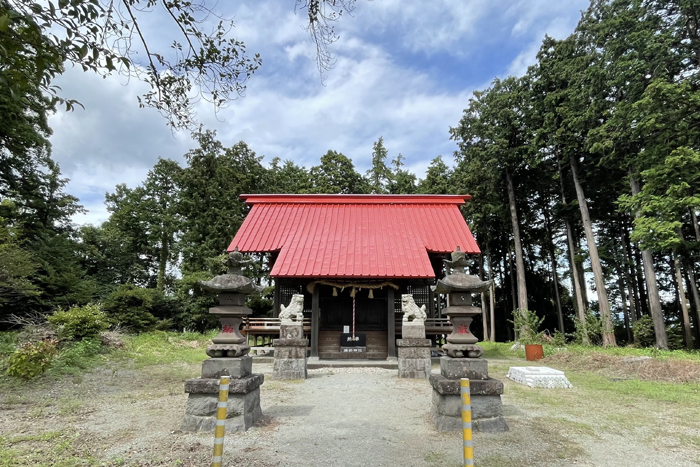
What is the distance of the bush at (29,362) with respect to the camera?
7617 mm

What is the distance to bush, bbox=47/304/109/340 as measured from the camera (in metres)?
10.5

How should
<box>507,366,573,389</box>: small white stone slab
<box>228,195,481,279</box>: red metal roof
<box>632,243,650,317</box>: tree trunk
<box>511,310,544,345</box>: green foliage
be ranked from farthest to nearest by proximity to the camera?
<box>632,243,650,317</box>: tree trunk
<box>511,310,544,345</box>: green foliage
<box>228,195,481,279</box>: red metal roof
<box>507,366,573,389</box>: small white stone slab

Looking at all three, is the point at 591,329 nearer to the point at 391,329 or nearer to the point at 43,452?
the point at 391,329

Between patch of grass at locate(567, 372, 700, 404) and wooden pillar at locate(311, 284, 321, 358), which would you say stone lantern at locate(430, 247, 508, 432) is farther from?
wooden pillar at locate(311, 284, 321, 358)

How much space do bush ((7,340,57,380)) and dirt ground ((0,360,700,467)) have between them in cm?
56

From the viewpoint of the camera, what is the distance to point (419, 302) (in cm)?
1422

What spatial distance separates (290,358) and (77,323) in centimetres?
675

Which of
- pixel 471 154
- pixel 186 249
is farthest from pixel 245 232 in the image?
pixel 471 154

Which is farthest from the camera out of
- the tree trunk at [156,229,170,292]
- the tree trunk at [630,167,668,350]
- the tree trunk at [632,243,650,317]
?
the tree trunk at [156,229,170,292]

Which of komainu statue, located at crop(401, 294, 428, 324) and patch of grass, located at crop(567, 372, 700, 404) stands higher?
komainu statue, located at crop(401, 294, 428, 324)

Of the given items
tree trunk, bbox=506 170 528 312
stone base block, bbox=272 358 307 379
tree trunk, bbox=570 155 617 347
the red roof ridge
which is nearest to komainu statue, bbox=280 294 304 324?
stone base block, bbox=272 358 307 379

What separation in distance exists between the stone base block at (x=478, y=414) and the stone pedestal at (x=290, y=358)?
4.94 metres

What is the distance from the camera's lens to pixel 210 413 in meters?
5.08

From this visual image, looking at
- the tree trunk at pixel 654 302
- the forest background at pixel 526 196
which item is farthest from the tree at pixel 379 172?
the tree trunk at pixel 654 302
